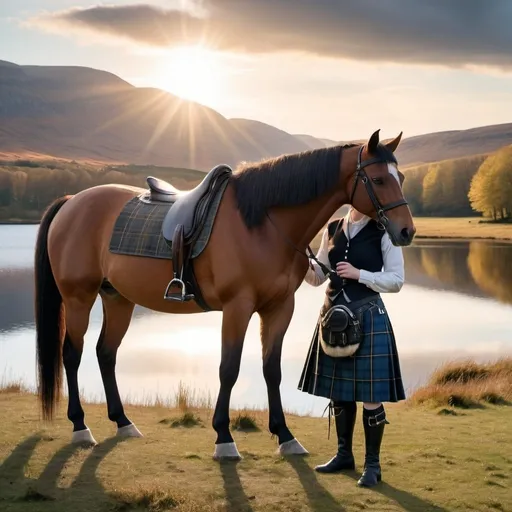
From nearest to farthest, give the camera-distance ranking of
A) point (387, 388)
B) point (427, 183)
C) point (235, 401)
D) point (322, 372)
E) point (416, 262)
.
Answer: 1. point (387, 388)
2. point (322, 372)
3. point (235, 401)
4. point (416, 262)
5. point (427, 183)

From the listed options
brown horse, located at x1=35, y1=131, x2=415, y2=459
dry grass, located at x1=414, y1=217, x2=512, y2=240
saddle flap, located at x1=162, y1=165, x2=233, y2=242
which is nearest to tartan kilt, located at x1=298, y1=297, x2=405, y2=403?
brown horse, located at x1=35, y1=131, x2=415, y2=459

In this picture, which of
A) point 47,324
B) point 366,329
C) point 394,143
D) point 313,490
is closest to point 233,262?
point 366,329

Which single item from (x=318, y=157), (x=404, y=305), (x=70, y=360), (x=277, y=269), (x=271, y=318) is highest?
(x=318, y=157)

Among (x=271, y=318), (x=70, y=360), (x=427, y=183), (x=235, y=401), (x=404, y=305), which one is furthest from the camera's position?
(x=427, y=183)

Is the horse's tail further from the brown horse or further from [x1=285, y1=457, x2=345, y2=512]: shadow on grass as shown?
[x1=285, y1=457, x2=345, y2=512]: shadow on grass

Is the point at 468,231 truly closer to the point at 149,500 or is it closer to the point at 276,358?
the point at 276,358

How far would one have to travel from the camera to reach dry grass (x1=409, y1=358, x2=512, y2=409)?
23.5 feet

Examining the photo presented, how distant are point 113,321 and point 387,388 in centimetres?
269

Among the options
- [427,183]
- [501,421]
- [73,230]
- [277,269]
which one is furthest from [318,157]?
[427,183]

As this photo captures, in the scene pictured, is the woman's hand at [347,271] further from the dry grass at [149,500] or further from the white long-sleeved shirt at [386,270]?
the dry grass at [149,500]

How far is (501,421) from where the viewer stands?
6.23m

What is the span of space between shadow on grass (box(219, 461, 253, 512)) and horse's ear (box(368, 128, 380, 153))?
7.29ft

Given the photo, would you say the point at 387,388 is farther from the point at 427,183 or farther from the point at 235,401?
the point at 427,183

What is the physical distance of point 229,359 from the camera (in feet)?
15.4
